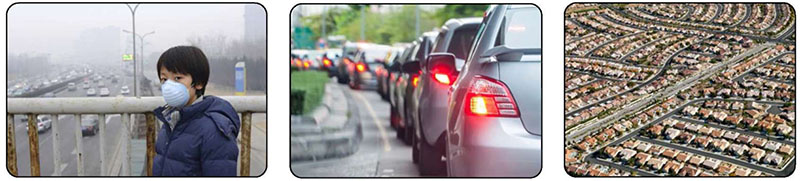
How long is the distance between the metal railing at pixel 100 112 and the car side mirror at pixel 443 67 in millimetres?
1040

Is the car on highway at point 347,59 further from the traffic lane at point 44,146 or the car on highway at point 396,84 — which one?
the traffic lane at point 44,146

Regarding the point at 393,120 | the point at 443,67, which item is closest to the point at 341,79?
the point at 393,120

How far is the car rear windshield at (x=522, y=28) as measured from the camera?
12.8ft

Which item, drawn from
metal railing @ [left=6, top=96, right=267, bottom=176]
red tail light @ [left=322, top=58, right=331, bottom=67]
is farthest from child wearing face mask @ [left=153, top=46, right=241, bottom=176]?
red tail light @ [left=322, top=58, right=331, bottom=67]

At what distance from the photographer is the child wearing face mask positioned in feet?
11.8

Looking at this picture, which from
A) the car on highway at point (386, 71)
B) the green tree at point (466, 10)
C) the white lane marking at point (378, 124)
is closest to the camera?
the green tree at point (466, 10)

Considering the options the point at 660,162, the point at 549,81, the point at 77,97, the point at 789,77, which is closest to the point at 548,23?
the point at 549,81

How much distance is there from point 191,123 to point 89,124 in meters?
0.64

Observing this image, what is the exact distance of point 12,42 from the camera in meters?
3.90

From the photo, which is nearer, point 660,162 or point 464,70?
point 660,162

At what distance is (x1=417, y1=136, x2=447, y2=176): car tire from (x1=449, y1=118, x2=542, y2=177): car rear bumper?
45 cm

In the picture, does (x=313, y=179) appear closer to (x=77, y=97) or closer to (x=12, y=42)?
(x=77, y=97)

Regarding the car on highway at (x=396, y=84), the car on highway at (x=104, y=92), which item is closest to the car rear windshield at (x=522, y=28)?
the car on highway at (x=104, y=92)

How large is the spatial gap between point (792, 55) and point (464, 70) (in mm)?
1384
